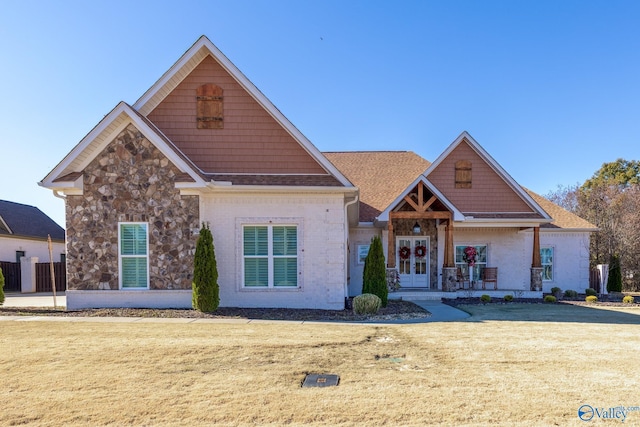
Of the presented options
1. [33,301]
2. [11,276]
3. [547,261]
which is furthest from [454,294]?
[11,276]

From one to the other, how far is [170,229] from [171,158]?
2.03 m

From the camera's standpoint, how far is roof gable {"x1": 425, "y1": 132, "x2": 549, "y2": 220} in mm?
17672

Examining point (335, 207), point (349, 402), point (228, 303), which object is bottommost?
point (228, 303)

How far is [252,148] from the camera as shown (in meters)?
12.7

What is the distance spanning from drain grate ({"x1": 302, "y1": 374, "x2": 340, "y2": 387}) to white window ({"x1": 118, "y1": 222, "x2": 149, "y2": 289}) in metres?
8.02

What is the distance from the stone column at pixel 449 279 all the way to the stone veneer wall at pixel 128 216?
403 inches

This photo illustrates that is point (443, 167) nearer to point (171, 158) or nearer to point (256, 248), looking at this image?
point (256, 248)

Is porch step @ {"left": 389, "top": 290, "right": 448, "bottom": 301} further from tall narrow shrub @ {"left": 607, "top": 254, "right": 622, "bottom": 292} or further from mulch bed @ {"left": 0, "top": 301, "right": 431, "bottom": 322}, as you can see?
tall narrow shrub @ {"left": 607, "top": 254, "right": 622, "bottom": 292}

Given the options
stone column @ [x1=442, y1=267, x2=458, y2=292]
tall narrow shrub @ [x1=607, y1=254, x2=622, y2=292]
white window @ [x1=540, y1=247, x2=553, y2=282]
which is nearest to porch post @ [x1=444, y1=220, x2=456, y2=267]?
stone column @ [x1=442, y1=267, x2=458, y2=292]

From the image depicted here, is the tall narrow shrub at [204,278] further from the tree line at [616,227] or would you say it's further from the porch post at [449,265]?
the tree line at [616,227]

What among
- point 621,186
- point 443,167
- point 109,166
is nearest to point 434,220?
point 443,167

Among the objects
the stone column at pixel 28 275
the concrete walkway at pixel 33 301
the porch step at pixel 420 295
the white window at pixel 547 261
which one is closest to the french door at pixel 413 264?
the porch step at pixel 420 295

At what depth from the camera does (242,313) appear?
11.0 metres

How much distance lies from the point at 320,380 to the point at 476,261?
15149 mm
